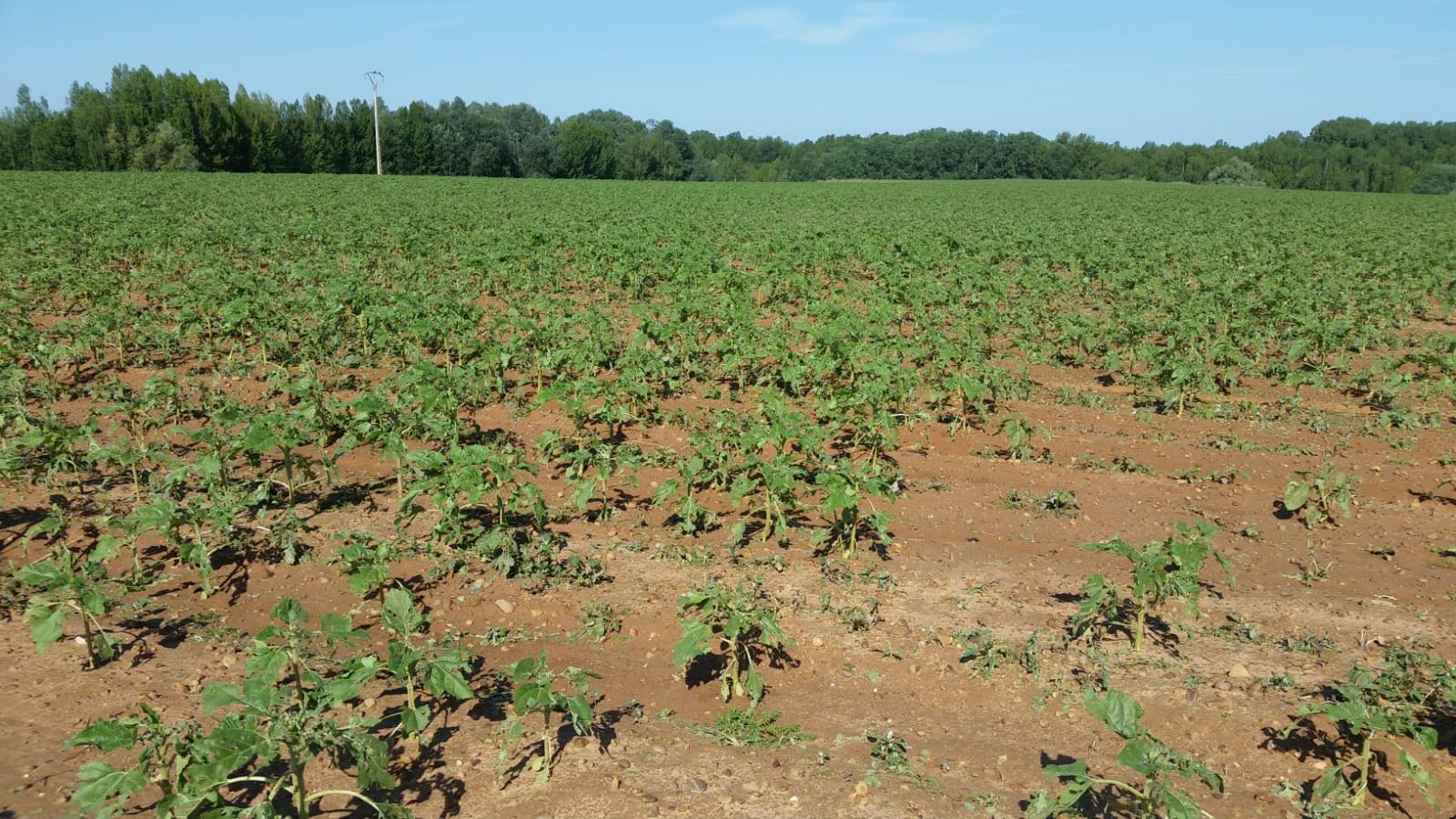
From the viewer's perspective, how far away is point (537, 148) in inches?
3228

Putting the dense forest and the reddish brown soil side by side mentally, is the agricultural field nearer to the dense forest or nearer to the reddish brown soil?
the reddish brown soil

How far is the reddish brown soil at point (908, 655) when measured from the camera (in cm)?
366

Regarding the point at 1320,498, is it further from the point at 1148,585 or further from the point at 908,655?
the point at 908,655

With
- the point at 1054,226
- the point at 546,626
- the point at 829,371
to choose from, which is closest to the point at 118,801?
the point at 546,626

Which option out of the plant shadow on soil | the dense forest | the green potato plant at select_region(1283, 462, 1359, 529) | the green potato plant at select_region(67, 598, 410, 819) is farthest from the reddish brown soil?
the dense forest

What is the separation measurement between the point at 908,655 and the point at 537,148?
8283cm

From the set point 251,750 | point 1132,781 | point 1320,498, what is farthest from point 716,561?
point 1320,498

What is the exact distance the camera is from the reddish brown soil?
144 inches

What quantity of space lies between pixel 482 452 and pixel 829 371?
182 inches

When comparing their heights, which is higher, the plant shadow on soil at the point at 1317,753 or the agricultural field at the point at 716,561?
the agricultural field at the point at 716,561

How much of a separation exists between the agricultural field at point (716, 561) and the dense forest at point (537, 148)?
62.2 metres

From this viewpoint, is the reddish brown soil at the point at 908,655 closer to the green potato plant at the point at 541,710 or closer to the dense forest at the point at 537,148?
the green potato plant at the point at 541,710

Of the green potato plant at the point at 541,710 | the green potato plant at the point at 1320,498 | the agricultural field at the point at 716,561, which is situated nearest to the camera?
the green potato plant at the point at 541,710

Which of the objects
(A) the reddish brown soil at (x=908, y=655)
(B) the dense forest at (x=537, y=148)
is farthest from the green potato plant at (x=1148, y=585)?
(B) the dense forest at (x=537, y=148)
